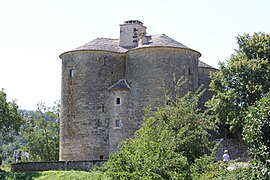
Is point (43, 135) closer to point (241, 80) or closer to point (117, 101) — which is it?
point (117, 101)

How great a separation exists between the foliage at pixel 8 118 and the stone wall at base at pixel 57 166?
20.7 feet

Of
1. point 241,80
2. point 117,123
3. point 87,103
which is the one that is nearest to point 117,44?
point 87,103

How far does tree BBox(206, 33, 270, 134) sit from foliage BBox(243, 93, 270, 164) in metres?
25.7

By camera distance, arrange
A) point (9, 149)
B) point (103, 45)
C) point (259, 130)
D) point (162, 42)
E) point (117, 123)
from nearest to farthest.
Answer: point (259, 130) → point (162, 42) → point (117, 123) → point (103, 45) → point (9, 149)

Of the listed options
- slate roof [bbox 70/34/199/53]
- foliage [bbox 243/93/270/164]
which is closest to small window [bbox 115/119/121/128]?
slate roof [bbox 70/34/199/53]

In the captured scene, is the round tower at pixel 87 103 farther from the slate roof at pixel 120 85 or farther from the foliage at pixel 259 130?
the foliage at pixel 259 130

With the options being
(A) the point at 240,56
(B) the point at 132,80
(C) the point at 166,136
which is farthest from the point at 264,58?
(C) the point at 166,136

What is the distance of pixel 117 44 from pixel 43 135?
2031cm

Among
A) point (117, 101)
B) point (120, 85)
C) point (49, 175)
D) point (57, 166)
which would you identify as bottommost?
point (49, 175)

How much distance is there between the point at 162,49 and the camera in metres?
43.3

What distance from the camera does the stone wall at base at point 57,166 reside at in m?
40.2

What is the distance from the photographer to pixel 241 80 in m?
41.3

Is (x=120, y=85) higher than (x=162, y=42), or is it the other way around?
(x=162, y=42)

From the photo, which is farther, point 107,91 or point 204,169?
point 107,91
